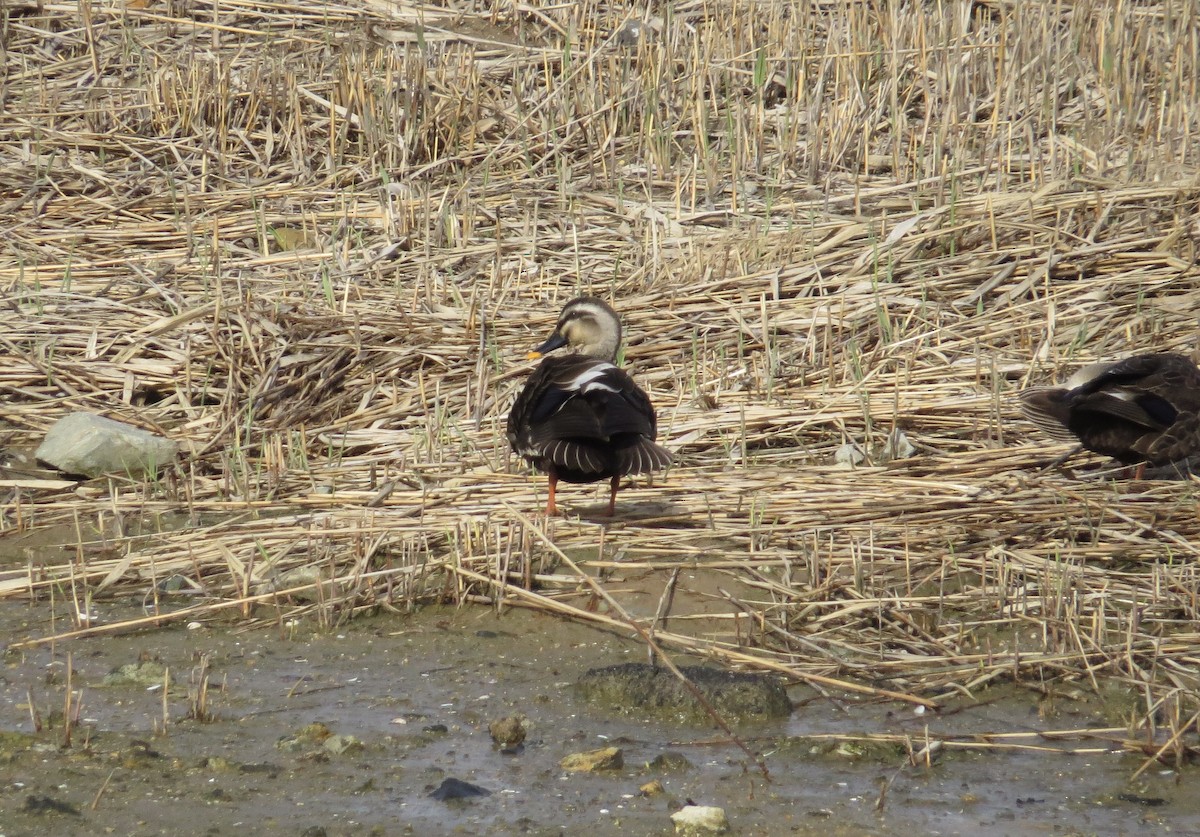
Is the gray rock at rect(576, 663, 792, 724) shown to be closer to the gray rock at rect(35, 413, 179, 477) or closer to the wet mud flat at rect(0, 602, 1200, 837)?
the wet mud flat at rect(0, 602, 1200, 837)

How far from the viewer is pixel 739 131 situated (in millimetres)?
9727

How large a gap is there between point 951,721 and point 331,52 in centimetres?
810

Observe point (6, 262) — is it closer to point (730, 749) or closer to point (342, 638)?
point (342, 638)

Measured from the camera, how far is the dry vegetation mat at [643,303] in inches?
204

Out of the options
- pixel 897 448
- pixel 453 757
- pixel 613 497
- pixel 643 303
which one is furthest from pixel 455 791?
pixel 643 303

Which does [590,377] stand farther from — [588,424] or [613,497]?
[613,497]

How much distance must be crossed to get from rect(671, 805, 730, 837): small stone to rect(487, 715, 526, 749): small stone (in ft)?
2.08

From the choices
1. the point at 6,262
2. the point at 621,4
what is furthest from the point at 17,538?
the point at 621,4

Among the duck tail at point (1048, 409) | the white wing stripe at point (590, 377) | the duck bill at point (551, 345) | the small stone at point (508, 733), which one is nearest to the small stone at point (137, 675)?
the small stone at point (508, 733)

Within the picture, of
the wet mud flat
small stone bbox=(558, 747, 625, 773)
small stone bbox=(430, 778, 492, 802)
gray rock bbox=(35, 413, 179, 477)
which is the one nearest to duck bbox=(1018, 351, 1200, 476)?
the wet mud flat

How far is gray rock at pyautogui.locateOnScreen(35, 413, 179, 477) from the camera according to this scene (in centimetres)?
651

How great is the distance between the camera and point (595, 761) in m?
3.94

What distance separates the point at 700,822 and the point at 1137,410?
10.4 feet

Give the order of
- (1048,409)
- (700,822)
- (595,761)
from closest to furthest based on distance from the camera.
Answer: (700,822)
(595,761)
(1048,409)
